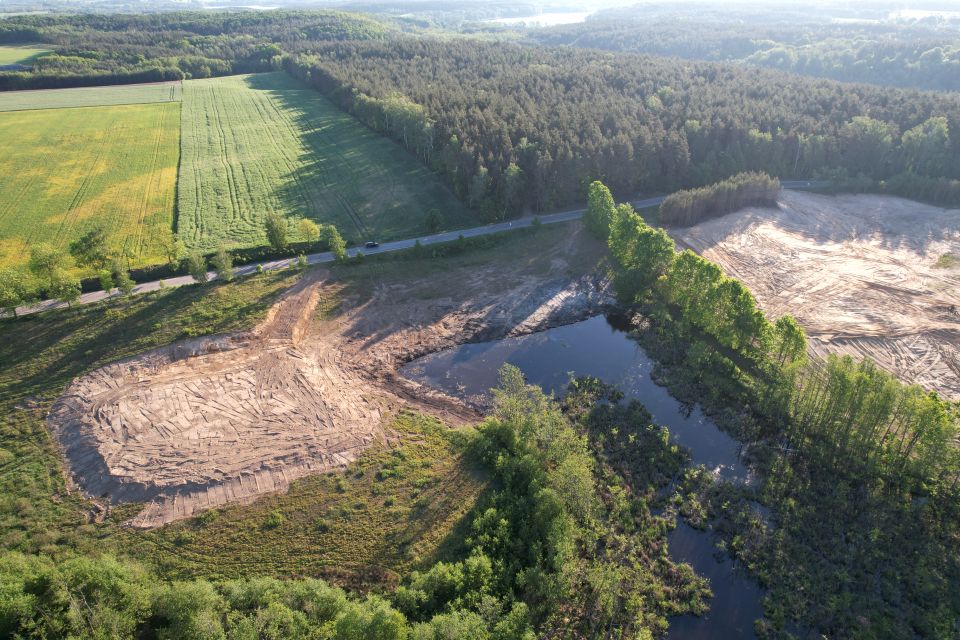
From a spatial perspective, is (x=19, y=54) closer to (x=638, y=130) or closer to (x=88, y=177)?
(x=88, y=177)

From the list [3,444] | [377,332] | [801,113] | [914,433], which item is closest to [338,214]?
[377,332]

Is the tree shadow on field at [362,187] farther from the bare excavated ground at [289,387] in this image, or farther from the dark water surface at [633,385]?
the dark water surface at [633,385]

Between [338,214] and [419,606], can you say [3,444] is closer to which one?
[419,606]

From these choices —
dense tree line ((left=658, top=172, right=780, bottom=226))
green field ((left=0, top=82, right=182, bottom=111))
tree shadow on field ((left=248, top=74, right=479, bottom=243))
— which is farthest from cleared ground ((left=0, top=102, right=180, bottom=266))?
dense tree line ((left=658, top=172, right=780, bottom=226))

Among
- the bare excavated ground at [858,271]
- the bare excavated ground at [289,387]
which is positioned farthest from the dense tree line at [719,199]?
the bare excavated ground at [289,387]

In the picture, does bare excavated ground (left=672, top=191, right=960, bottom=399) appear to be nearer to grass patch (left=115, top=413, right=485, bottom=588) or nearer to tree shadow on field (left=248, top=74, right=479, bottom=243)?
tree shadow on field (left=248, top=74, right=479, bottom=243)

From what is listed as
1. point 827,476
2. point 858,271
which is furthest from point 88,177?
point 858,271
